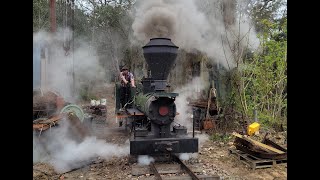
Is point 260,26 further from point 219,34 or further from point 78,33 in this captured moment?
point 78,33

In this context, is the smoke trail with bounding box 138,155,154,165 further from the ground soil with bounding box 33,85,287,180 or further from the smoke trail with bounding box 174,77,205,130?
the smoke trail with bounding box 174,77,205,130

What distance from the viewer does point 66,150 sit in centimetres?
650

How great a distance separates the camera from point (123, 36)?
741 inches

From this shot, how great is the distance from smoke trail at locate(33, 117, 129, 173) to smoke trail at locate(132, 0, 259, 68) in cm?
403

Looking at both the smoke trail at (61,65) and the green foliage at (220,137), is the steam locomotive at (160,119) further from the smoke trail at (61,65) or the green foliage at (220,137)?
the smoke trail at (61,65)

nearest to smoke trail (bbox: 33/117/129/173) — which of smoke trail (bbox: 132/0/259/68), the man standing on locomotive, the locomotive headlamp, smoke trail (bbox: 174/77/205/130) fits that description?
the locomotive headlamp

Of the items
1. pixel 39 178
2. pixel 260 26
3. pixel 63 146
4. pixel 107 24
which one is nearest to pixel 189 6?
pixel 260 26

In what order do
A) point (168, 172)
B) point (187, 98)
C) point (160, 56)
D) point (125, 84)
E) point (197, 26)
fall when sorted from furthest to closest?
1. point (187, 98)
2. point (197, 26)
3. point (125, 84)
4. point (160, 56)
5. point (168, 172)

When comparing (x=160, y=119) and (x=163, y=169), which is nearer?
(x=163, y=169)

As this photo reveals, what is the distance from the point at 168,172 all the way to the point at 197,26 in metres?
6.86

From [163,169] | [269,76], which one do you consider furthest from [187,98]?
[163,169]

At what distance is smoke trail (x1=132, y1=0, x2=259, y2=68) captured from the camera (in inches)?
361

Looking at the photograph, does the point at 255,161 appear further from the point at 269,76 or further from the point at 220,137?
the point at 269,76
